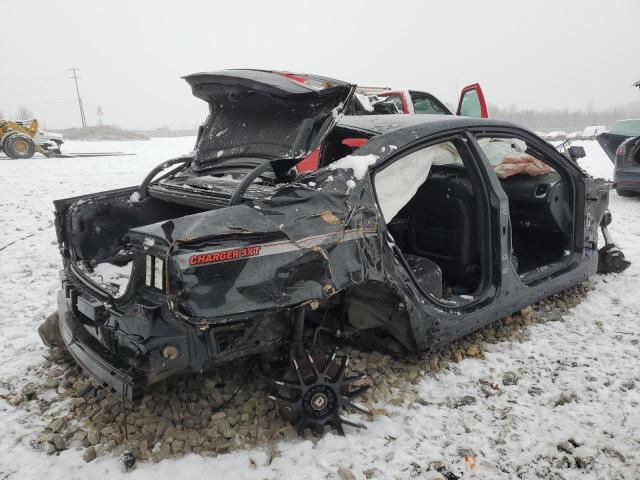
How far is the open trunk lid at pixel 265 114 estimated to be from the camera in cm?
268

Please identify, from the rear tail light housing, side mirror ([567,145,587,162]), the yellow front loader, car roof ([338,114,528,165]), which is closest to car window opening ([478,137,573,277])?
side mirror ([567,145,587,162])

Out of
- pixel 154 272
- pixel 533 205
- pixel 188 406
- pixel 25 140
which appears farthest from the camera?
pixel 25 140

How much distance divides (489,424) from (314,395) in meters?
0.92

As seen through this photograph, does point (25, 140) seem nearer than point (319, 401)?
No

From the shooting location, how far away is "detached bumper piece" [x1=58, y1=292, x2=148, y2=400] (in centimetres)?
218

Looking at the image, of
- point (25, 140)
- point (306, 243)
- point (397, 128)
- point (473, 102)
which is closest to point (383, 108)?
point (473, 102)

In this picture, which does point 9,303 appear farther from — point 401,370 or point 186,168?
point 401,370

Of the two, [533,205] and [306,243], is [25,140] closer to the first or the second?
[533,205]

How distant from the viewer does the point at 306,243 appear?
7.26 feet

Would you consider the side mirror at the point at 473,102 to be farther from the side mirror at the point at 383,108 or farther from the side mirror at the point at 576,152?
the side mirror at the point at 576,152

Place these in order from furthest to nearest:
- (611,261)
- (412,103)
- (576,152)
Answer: (412,103) < (611,261) < (576,152)

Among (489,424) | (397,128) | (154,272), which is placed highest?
(397,128)

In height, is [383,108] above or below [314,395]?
above

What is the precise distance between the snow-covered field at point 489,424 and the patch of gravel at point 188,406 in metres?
0.06
